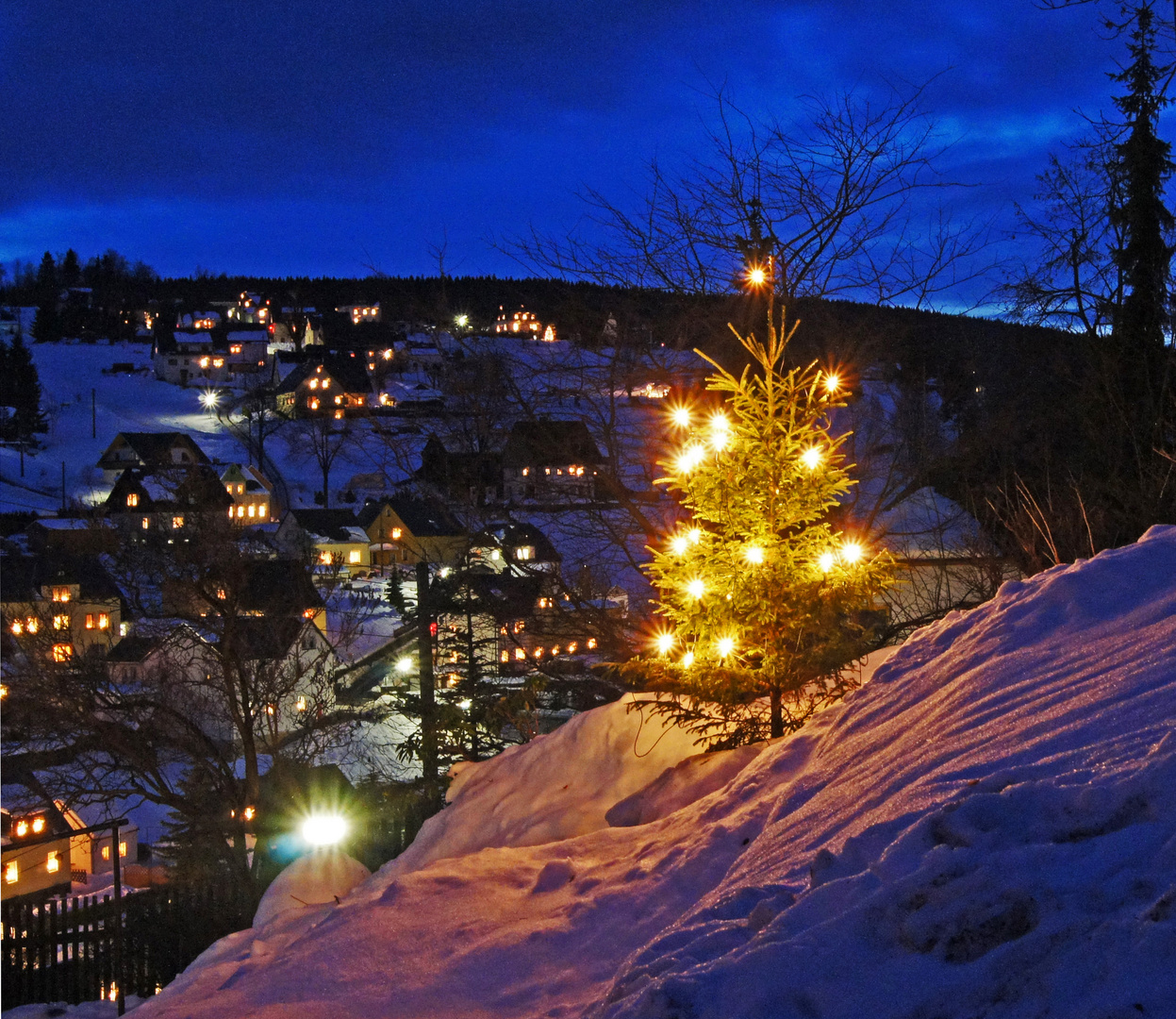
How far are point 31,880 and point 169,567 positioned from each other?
923cm

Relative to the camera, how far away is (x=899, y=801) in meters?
4.29

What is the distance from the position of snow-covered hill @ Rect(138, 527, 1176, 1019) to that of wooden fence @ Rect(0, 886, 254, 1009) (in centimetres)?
533

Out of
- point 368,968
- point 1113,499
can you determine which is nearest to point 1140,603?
point 368,968

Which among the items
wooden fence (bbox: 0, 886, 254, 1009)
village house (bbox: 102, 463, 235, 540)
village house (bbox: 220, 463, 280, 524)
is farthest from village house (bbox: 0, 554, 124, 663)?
village house (bbox: 220, 463, 280, 524)

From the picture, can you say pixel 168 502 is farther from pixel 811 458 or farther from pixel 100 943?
pixel 811 458

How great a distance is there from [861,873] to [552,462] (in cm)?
876

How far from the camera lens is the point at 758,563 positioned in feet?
24.2

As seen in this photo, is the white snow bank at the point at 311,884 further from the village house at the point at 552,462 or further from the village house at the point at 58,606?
the village house at the point at 58,606

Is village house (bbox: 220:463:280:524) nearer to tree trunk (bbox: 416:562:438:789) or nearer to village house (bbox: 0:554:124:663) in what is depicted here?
village house (bbox: 0:554:124:663)

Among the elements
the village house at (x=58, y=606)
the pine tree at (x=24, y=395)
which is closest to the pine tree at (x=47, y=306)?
the pine tree at (x=24, y=395)

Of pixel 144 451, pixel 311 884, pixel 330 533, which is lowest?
pixel 311 884

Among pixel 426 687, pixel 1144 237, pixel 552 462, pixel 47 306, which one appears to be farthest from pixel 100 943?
pixel 47 306

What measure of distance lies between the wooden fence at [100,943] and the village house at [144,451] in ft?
166

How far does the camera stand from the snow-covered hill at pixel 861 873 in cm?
296
